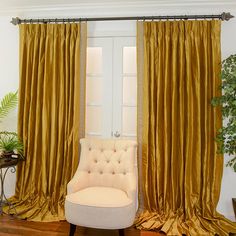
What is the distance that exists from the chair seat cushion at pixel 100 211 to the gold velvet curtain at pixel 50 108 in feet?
2.49

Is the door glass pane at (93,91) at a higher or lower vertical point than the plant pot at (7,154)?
higher

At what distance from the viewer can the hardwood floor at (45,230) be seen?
8.64ft

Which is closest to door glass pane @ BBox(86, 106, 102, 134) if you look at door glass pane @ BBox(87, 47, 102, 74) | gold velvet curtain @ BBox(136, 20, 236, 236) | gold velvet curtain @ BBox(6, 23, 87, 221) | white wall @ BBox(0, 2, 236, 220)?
gold velvet curtain @ BBox(6, 23, 87, 221)

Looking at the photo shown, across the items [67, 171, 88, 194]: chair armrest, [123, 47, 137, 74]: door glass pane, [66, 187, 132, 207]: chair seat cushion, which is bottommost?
[66, 187, 132, 207]: chair seat cushion

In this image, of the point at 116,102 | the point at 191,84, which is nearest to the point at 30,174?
the point at 116,102

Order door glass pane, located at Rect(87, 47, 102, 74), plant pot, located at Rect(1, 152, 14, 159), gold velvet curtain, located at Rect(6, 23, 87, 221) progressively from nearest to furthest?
plant pot, located at Rect(1, 152, 14, 159), gold velvet curtain, located at Rect(6, 23, 87, 221), door glass pane, located at Rect(87, 47, 102, 74)

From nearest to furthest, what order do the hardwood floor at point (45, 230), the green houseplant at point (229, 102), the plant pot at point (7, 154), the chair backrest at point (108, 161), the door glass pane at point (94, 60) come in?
the green houseplant at point (229, 102) < the hardwood floor at point (45, 230) < the chair backrest at point (108, 161) < the plant pot at point (7, 154) < the door glass pane at point (94, 60)

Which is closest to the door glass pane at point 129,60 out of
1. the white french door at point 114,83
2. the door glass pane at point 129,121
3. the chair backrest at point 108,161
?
the white french door at point 114,83

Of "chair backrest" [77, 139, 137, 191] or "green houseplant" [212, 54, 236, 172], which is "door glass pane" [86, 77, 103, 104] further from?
"green houseplant" [212, 54, 236, 172]

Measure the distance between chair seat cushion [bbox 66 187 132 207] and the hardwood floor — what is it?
0.48m

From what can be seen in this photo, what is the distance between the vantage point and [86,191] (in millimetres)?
2566

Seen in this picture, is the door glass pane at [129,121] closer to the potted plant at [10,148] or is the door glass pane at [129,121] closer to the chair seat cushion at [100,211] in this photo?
the chair seat cushion at [100,211]

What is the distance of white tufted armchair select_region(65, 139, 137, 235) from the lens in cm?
226

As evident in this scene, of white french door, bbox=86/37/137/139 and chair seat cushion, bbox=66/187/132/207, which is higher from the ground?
white french door, bbox=86/37/137/139
